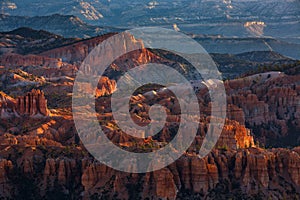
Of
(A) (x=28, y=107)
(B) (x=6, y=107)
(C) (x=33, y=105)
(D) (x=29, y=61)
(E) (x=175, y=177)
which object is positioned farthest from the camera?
(D) (x=29, y=61)

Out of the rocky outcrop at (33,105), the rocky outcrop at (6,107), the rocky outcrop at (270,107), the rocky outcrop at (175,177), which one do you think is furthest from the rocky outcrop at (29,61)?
the rocky outcrop at (175,177)

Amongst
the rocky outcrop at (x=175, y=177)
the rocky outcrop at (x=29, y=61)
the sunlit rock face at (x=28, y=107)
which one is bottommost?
the rocky outcrop at (x=175, y=177)

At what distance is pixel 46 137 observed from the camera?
9788cm

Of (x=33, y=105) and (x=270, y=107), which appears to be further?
(x=270, y=107)

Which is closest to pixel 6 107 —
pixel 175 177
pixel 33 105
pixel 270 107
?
pixel 33 105

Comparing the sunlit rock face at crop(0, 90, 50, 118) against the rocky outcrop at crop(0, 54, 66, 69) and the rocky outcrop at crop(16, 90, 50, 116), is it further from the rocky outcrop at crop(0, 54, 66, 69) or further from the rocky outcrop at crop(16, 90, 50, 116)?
the rocky outcrop at crop(0, 54, 66, 69)

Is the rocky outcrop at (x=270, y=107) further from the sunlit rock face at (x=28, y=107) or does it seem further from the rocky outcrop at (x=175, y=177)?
the rocky outcrop at (x=175, y=177)

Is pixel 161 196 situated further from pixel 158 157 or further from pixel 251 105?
pixel 251 105

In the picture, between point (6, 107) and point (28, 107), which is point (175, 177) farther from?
point (6, 107)

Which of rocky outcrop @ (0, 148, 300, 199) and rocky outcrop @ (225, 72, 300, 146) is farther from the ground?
rocky outcrop @ (225, 72, 300, 146)

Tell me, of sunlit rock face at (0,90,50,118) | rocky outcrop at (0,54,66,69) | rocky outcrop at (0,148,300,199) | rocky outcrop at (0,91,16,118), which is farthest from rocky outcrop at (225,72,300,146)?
rocky outcrop at (0,54,66,69)

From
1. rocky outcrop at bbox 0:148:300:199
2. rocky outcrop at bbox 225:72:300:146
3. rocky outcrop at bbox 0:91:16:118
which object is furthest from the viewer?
rocky outcrop at bbox 225:72:300:146

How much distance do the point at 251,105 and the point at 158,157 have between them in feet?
143

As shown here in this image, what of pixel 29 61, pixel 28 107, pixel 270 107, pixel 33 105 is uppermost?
pixel 29 61
